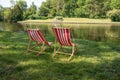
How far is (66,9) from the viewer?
7919cm

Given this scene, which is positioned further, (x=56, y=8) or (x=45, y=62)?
(x=56, y=8)

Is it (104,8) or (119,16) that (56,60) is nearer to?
(119,16)

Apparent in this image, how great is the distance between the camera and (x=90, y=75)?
5332mm

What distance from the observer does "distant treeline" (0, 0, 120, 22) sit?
71475 mm

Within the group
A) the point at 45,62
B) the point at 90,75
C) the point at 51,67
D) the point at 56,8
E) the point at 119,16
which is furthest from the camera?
the point at 56,8

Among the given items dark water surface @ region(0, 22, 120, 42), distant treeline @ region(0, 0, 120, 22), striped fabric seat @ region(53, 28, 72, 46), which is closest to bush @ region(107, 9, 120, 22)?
distant treeline @ region(0, 0, 120, 22)

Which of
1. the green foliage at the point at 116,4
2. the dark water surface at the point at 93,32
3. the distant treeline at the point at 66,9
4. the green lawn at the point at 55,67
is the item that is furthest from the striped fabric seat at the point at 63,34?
the green foliage at the point at 116,4

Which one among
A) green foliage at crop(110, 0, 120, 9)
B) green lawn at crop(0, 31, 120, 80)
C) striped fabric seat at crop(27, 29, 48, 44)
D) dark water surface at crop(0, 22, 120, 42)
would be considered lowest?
dark water surface at crop(0, 22, 120, 42)

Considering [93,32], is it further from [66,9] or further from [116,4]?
[66,9]

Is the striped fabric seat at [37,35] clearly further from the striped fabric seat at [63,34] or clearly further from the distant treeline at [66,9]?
the distant treeline at [66,9]

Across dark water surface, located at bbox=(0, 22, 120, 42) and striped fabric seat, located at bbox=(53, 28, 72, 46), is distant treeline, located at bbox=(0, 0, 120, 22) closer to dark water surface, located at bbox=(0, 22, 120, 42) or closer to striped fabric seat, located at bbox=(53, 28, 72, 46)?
dark water surface, located at bbox=(0, 22, 120, 42)

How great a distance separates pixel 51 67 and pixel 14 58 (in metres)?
1.52

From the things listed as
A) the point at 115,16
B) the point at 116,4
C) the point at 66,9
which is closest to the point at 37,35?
the point at 115,16

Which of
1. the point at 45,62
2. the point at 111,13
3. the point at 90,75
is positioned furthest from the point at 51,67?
the point at 111,13
